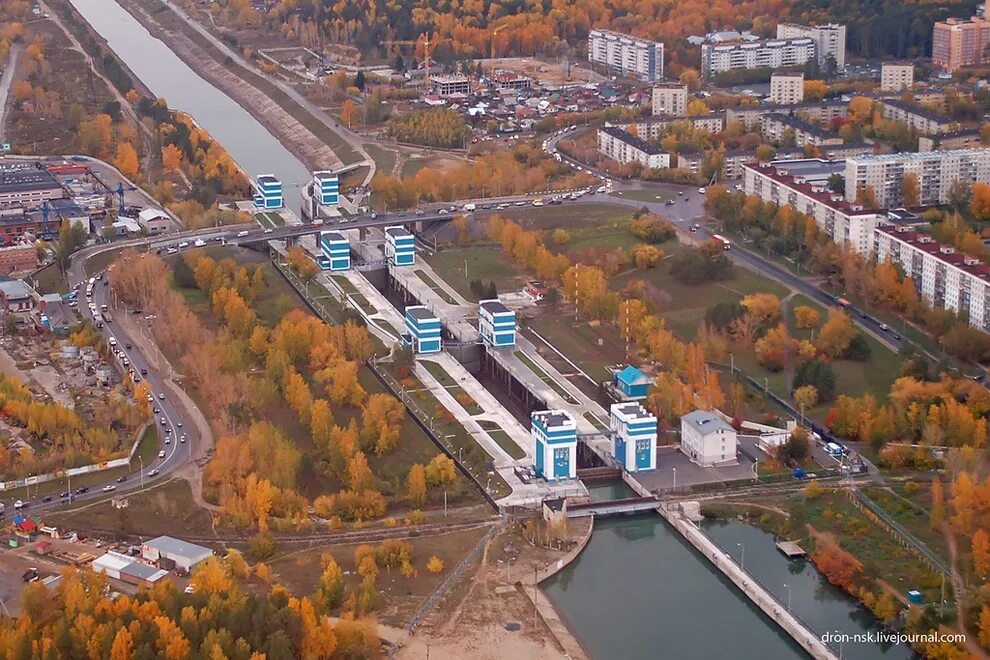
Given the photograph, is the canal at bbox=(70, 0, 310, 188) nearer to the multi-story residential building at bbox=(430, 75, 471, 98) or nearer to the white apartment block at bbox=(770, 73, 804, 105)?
the multi-story residential building at bbox=(430, 75, 471, 98)

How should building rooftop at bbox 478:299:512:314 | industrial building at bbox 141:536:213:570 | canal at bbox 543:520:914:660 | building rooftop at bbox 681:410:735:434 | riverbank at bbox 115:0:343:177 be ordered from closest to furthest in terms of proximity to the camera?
canal at bbox 543:520:914:660 < industrial building at bbox 141:536:213:570 < building rooftop at bbox 681:410:735:434 < building rooftop at bbox 478:299:512:314 < riverbank at bbox 115:0:343:177

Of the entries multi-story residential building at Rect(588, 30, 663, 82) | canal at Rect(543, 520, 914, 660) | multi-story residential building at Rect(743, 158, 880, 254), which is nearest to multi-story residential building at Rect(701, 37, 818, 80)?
multi-story residential building at Rect(588, 30, 663, 82)

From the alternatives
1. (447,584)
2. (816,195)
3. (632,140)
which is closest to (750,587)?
(447,584)

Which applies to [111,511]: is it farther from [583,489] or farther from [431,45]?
[431,45]

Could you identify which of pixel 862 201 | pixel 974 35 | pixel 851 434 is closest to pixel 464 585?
pixel 851 434

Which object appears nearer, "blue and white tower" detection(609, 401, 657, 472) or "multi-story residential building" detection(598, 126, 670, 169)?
"blue and white tower" detection(609, 401, 657, 472)

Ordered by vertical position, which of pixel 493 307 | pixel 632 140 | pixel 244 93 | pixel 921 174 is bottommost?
pixel 244 93

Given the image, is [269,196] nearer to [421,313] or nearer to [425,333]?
[421,313]

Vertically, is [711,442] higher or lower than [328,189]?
lower
